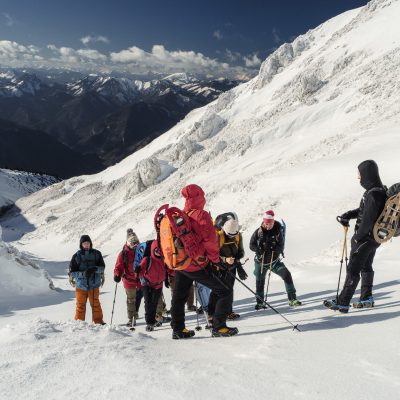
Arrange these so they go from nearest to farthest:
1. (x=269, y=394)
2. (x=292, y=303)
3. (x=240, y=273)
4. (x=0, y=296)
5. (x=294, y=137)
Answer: (x=269, y=394) < (x=240, y=273) < (x=292, y=303) < (x=0, y=296) < (x=294, y=137)

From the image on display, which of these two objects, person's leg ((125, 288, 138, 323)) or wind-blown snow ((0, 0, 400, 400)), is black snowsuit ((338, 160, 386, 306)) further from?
person's leg ((125, 288, 138, 323))

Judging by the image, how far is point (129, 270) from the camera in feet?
30.2

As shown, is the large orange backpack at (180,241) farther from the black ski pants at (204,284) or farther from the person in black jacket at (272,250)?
the person in black jacket at (272,250)

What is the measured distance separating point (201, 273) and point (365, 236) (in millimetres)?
2699

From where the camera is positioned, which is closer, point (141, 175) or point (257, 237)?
point (257, 237)

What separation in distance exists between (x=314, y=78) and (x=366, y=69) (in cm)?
622

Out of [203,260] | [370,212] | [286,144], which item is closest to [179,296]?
[203,260]

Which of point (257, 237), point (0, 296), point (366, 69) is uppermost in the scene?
point (366, 69)

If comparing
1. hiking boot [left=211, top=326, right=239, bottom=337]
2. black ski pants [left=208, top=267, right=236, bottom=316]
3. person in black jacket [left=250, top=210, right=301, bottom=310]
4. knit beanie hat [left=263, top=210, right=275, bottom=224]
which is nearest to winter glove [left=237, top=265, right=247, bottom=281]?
black ski pants [left=208, top=267, right=236, bottom=316]

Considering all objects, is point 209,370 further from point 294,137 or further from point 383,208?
point 294,137

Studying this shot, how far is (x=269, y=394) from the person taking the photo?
341 cm

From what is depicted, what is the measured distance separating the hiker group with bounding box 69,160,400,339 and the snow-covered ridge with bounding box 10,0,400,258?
1061 centimetres

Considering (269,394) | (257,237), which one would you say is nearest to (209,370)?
(269,394)

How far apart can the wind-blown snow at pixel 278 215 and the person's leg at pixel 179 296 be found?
48 cm
